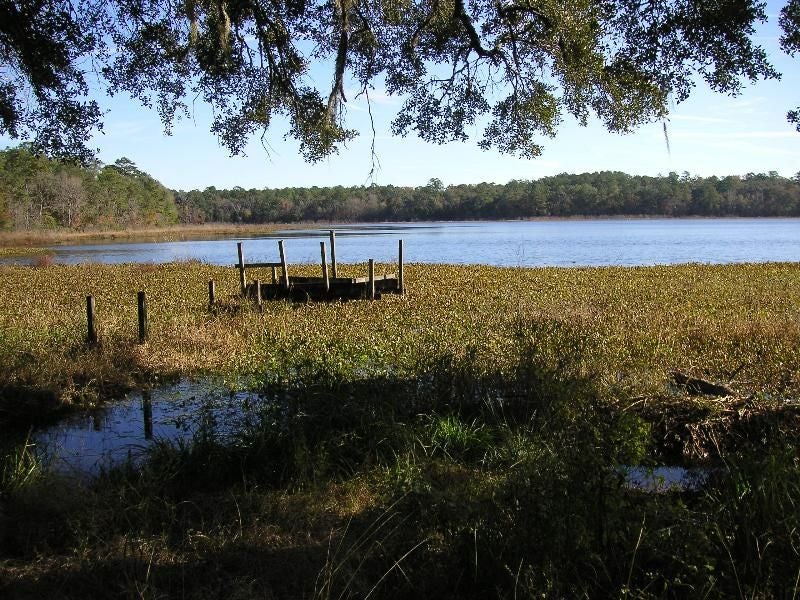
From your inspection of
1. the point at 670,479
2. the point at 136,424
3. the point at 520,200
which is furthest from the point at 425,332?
the point at 520,200

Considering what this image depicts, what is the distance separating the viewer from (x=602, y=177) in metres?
Answer: 134

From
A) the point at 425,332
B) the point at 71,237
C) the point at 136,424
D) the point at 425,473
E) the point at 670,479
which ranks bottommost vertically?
the point at 670,479

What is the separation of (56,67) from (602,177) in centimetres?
13489

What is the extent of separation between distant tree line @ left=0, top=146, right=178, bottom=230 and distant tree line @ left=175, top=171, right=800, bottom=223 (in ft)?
74.5

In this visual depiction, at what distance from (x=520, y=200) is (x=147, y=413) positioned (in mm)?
119637

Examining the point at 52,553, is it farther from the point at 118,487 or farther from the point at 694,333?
the point at 694,333

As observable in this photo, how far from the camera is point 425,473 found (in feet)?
17.3

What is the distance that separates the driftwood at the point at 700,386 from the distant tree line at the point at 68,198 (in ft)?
222

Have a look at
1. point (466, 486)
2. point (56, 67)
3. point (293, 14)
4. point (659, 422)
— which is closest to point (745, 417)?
point (659, 422)

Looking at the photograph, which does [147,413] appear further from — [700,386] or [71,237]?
[71,237]

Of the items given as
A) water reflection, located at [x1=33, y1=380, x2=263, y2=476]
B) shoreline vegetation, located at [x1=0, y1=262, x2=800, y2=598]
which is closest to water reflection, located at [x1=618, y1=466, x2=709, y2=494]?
shoreline vegetation, located at [x1=0, y1=262, x2=800, y2=598]

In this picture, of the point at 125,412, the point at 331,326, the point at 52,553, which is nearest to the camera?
the point at 52,553

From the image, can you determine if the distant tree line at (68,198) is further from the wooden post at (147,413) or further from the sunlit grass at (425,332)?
the wooden post at (147,413)

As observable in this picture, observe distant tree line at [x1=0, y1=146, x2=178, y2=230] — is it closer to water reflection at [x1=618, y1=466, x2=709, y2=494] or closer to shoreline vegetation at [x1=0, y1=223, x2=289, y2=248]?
shoreline vegetation at [x1=0, y1=223, x2=289, y2=248]
